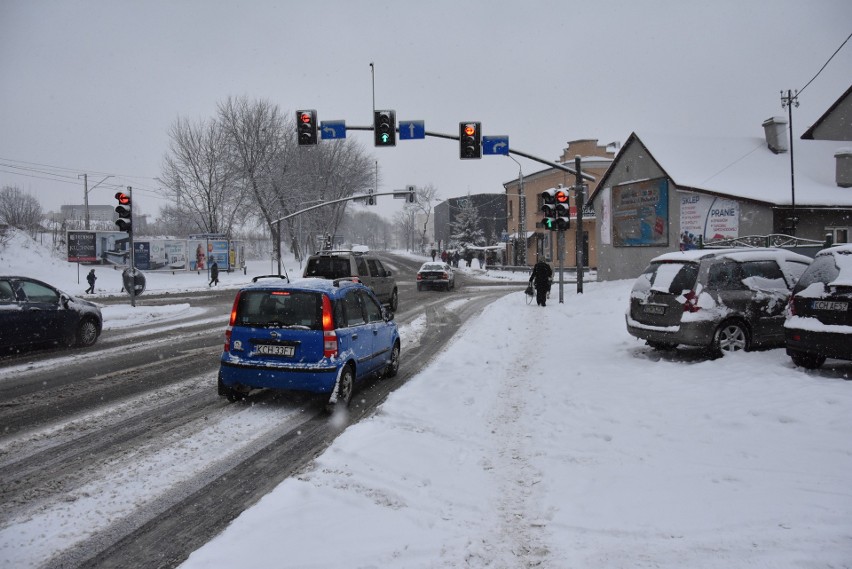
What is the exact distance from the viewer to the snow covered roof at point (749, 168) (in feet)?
71.7

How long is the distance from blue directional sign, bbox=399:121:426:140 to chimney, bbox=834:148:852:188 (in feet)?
57.6

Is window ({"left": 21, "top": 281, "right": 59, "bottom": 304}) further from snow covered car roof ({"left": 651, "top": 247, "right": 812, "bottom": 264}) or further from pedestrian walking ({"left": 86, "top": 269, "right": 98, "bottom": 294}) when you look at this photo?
pedestrian walking ({"left": 86, "top": 269, "right": 98, "bottom": 294})

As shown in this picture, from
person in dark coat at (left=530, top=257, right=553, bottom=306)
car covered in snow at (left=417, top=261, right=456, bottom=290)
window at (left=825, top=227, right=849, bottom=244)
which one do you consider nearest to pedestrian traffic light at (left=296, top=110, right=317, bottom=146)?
person in dark coat at (left=530, top=257, right=553, bottom=306)

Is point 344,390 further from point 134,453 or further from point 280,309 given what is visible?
point 134,453

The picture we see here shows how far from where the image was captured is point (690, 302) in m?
8.90

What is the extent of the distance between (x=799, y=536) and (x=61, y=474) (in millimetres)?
5731

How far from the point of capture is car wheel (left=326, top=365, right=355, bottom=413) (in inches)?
268

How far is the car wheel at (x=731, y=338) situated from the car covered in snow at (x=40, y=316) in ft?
40.1

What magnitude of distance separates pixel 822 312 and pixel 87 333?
1336cm

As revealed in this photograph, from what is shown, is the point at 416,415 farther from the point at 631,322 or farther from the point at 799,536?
the point at 631,322

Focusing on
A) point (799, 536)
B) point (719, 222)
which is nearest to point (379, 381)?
Result: point (799, 536)

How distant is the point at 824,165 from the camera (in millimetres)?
24344

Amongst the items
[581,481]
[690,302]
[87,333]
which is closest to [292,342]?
[581,481]

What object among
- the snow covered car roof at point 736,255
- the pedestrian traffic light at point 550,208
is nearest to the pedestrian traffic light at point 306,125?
the pedestrian traffic light at point 550,208
